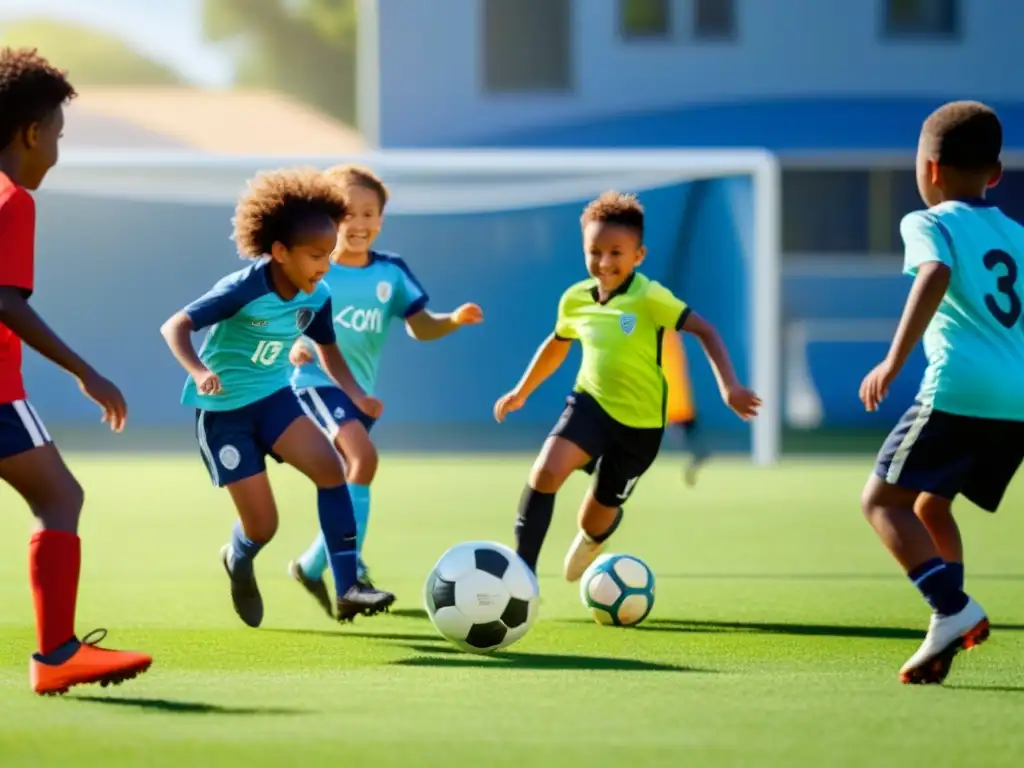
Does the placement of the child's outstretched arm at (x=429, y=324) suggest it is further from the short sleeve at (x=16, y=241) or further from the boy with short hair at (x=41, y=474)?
the short sleeve at (x=16, y=241)

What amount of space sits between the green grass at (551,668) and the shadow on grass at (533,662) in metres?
0.02

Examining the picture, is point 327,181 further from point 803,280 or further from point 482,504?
point 803,280

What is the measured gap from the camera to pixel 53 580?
5.05 metres

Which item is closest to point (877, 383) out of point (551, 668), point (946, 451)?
point (946, 451)

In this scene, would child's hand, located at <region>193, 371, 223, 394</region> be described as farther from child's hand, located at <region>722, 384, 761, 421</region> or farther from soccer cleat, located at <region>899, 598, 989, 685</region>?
soccer cleat, located at <region>899, 598, 989, 685</region>

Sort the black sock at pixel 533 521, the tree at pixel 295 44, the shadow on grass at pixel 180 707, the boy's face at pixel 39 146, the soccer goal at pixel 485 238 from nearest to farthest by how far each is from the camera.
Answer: the shadow on grass at pixel 180 707 < the boy's face at pixel 39 146 < the black sock at pixel 533 521 < the soccer goal at pixel 485 238 < the tree at pixel 295 44

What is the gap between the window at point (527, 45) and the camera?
24.1 meters

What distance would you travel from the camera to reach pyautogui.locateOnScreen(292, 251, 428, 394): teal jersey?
7676mm

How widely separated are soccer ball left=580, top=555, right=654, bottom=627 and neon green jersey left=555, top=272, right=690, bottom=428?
0.66 meters

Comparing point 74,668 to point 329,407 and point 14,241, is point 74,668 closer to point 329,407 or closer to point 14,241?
point 14,241

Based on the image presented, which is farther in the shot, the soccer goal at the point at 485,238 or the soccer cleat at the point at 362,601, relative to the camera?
the soccer goal at the point at 485,238

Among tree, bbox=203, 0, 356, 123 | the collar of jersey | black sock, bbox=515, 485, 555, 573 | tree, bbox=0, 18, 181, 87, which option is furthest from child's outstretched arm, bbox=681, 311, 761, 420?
tree, bbox=0, 18, 181, 87

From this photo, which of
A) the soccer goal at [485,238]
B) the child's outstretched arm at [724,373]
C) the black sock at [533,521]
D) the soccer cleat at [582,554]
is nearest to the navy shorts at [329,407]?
the black sock at [533,521]

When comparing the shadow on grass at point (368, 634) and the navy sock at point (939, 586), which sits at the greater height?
the navy sock at point (939, 586)
